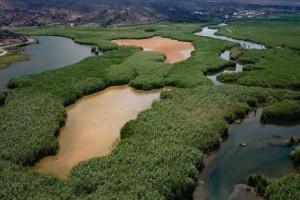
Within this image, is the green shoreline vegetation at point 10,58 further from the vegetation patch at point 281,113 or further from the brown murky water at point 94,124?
the vegetation patch at point 281,113

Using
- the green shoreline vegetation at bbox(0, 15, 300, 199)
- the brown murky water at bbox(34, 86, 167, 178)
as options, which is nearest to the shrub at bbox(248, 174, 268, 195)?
the green shoreline vegetation at bbox(0, 15, 300, 199)

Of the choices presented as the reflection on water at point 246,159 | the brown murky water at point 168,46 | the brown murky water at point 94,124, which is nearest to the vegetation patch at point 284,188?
the reflection on water at point 246,159

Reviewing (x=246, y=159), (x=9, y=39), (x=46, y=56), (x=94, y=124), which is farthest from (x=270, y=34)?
(x=246, y=159)

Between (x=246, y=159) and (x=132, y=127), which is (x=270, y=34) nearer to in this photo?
(x=246, y=159)

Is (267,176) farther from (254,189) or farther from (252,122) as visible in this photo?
(252,122)

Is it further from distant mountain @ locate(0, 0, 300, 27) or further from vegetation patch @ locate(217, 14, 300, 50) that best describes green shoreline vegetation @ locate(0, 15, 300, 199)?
distant mountain @ locate(0, 0, 300, 27)
